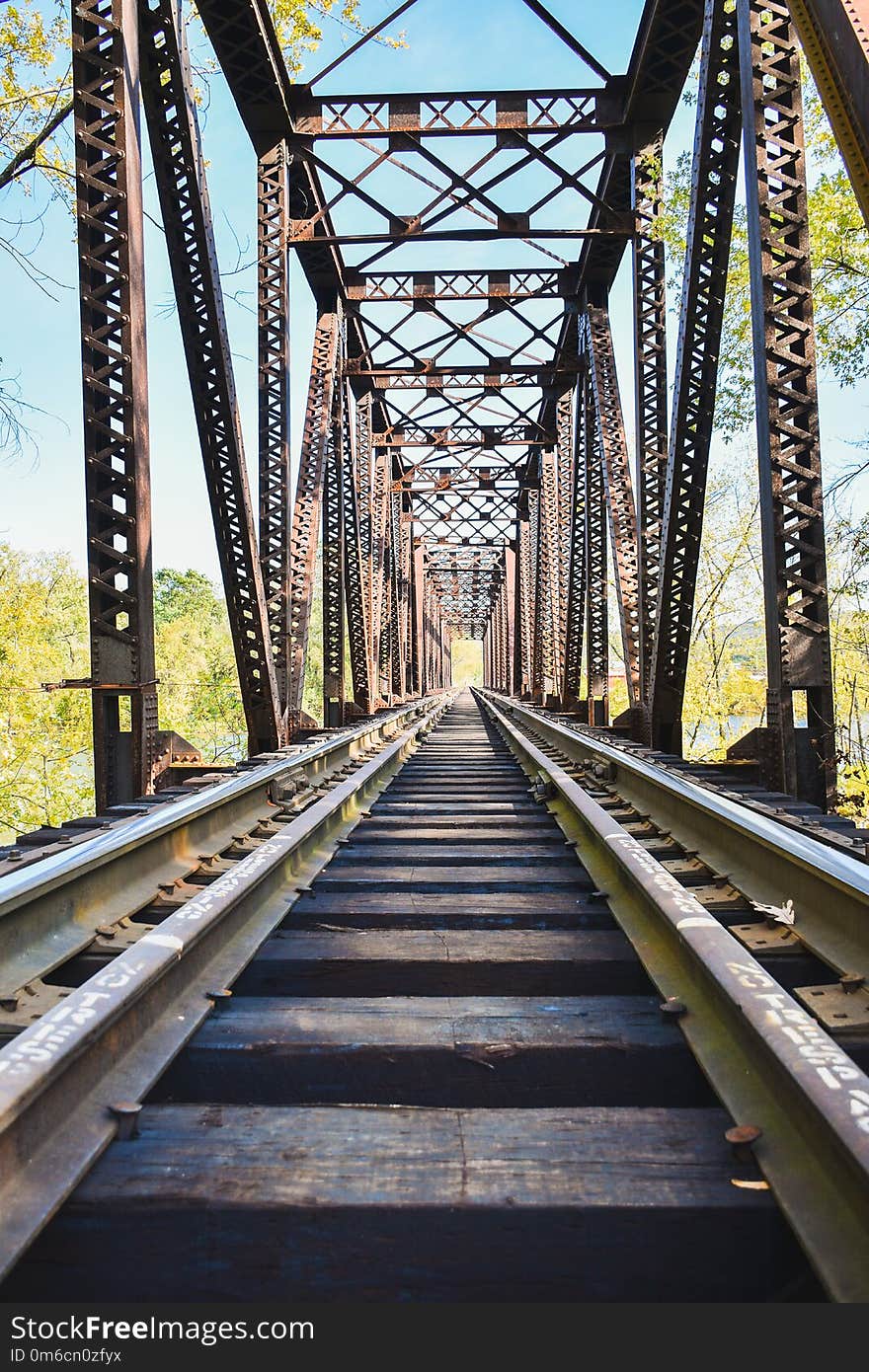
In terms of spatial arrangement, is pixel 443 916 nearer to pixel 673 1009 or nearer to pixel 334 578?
pixel 673 1009

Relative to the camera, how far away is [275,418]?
925cm

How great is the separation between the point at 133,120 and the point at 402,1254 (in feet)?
21.1

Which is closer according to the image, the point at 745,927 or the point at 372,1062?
the point at 372,1062

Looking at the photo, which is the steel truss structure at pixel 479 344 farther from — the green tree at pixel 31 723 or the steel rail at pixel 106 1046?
the green tree at pixel 31 723

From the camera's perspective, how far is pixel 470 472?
2903 centimetres

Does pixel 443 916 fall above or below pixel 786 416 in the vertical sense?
below

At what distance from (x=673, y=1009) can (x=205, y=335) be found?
6.56 meters

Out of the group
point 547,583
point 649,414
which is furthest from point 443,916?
point 547,583

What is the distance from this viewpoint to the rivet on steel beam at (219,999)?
2.07 m

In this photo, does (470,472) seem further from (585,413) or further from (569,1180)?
(569,1180)

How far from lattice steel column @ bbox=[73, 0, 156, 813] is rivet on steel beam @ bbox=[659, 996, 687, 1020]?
13.4ft

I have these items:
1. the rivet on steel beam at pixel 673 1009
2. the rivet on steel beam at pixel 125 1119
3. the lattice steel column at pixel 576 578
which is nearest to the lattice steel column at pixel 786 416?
the rivet on steel beam at pixel 673 1009

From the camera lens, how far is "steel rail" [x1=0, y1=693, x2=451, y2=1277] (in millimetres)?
1313

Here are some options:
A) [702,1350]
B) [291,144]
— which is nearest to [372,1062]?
[702,1350]
